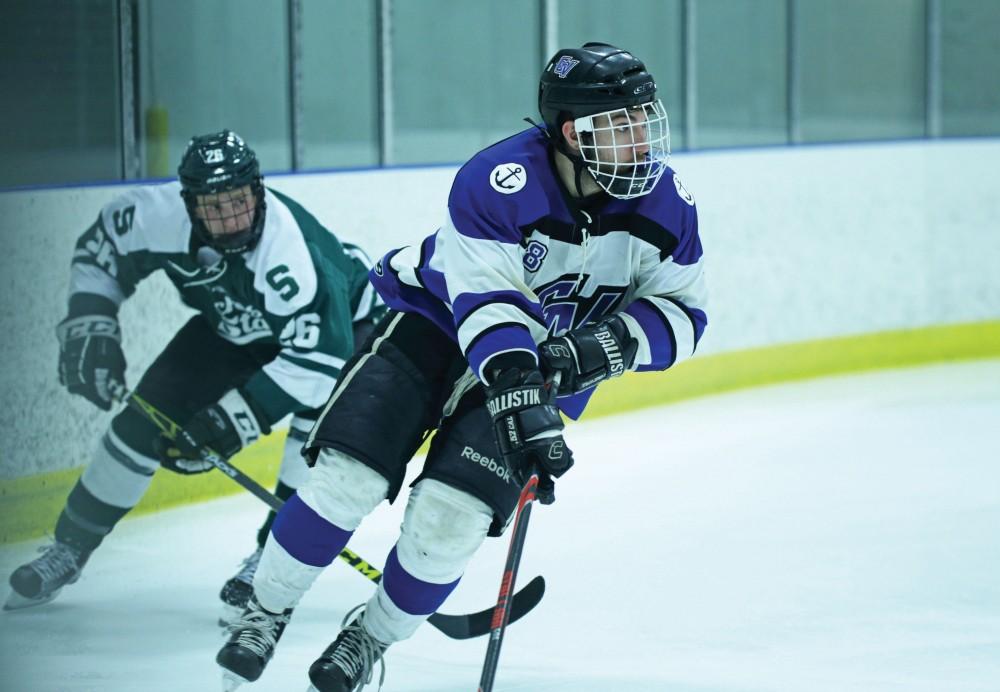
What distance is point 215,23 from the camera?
17.3 ft

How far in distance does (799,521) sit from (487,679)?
1.72 meters

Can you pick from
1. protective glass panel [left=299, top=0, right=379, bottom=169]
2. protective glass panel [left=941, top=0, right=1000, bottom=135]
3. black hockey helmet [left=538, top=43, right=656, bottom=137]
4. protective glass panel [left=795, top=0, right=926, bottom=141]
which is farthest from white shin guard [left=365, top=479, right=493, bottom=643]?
protective glass panel [left=795, top=0, right=926, bottom=141]

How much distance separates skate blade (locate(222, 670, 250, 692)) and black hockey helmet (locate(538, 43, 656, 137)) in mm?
934


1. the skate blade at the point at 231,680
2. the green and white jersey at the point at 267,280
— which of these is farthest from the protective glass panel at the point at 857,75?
the skate blade at the point at 231,680

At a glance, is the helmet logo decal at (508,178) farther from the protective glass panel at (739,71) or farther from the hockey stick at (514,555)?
the protective glass panel at (739,71)

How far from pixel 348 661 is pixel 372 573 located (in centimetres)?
57

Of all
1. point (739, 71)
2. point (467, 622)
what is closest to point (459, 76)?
point (739, 71)

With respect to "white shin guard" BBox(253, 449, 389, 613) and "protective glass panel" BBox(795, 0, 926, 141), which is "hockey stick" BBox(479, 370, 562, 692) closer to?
"white shin guard" BBox(253, 449, 389, 613)

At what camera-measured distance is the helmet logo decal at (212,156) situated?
120 inches

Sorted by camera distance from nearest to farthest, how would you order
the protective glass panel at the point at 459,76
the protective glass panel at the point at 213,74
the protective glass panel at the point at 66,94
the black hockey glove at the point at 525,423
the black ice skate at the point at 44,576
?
1. the black hockey glove at the point at 525,423
2. the black ice skate at the point at 44,576
3. the protective glass panel at the point at 66,94
4. the protective glass panel at the point at 213,74
5. the protective glass panel at the point at 459,76

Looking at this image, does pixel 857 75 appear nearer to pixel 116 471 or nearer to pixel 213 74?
pixel 213 74

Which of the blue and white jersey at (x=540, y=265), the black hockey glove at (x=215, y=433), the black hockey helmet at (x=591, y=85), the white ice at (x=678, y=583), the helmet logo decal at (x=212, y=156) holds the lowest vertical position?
the white ice at (x=678, y=583)

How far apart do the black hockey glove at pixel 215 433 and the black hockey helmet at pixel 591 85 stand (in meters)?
0.99

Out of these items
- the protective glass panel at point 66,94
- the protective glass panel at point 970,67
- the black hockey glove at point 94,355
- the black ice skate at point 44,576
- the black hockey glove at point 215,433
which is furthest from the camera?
the protective glass panel at point 970,67
